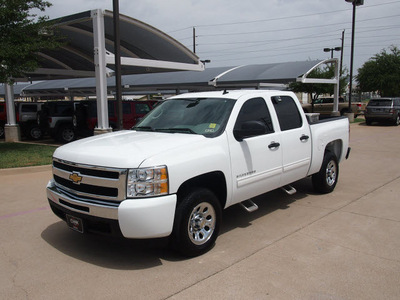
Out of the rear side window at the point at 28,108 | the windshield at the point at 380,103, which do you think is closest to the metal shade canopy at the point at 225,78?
the windshield at the point at 380,103

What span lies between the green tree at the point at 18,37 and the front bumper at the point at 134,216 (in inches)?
338

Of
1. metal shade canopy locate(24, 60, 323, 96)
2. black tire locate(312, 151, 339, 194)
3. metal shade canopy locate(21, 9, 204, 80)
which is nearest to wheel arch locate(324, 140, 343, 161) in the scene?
black tire locate(312, 151, 339, 194)

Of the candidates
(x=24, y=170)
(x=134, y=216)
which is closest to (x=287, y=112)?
(x=134, y=216)

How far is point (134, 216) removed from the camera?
365 centimetres

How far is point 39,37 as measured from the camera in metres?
11.8

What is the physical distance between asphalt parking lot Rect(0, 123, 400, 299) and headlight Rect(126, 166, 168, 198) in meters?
0.55

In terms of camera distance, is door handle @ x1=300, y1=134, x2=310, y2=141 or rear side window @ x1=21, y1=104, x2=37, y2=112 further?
rear side window @ x1=21, y1=104, x2=37, y2=112

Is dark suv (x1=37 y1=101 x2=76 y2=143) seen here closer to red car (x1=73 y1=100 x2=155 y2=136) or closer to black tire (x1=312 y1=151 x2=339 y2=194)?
red car (x1=73 y1=100 x2=155 y2=136)

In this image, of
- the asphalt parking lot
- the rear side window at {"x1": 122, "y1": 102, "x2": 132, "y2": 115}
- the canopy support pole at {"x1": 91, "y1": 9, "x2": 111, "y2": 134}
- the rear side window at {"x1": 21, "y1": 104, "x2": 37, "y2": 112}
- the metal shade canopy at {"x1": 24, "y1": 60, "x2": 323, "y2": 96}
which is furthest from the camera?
the metal shade canopy at {"x1": 24, "y1": 60, "x2": 323, "y2": 96}

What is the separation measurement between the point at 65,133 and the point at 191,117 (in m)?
12.2

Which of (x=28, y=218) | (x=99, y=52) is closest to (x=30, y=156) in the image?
(x=99, y=52)

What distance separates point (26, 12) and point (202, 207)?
33.7 ft

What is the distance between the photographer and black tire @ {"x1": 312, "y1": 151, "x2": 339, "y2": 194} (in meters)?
6.69

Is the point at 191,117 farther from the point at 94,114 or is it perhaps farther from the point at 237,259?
the point at 94,114
